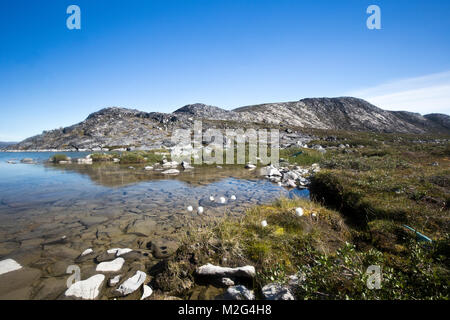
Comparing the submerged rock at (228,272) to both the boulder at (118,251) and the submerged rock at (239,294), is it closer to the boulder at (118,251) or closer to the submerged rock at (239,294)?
the submerged rock at (239,294)

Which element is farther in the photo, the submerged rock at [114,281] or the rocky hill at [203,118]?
the rocky hill at [203,118]

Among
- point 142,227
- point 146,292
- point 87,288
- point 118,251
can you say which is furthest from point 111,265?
point 142,227

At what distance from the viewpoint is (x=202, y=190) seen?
11.2m

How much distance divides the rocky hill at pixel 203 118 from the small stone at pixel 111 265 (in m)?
42.1

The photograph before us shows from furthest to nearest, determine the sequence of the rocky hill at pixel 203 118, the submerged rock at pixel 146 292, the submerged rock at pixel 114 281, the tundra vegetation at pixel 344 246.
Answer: the rocky hill at pixel 203 118
the submerged rock at pixel 114 281
the submerged rock at pixel 146 292
the tundra vegetation at pixel 344 246

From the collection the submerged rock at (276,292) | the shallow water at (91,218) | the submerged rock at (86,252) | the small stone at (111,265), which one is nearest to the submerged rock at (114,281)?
the small stone at (111,265)

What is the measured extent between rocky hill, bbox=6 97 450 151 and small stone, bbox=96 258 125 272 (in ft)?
138

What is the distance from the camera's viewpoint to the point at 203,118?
7962 centimetres

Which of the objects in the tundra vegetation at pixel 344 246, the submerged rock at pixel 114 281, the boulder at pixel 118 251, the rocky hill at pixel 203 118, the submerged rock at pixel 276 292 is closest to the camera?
the tundra vegetation at pixel 344 246

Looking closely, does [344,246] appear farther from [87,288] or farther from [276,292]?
[87,288]

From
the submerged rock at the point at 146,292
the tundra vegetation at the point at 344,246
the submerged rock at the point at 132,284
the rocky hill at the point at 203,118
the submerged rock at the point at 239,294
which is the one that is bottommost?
the submerged rock at the point at 132,284

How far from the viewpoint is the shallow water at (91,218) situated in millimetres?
4328
